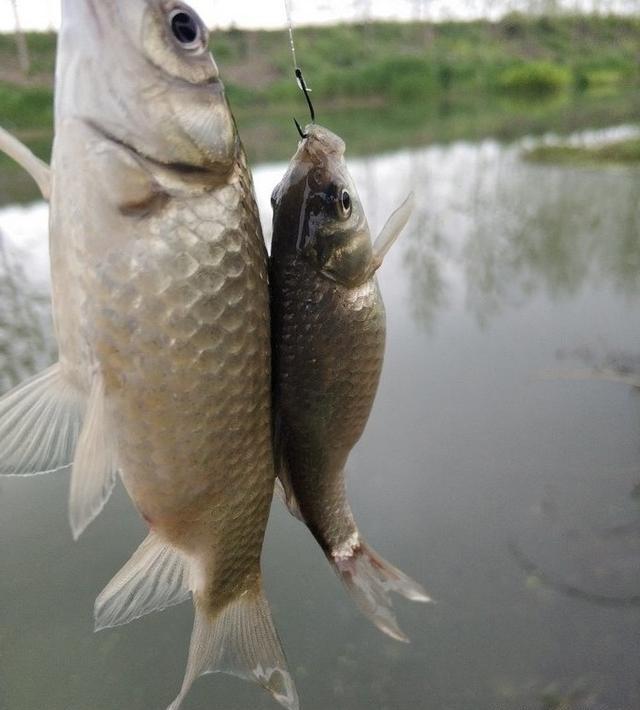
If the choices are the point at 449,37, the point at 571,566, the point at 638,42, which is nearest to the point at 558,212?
the point at 571,566

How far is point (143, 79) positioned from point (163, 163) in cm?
13

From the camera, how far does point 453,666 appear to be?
260cm

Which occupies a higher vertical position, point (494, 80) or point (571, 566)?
point (571, 566)

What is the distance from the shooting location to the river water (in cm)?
259

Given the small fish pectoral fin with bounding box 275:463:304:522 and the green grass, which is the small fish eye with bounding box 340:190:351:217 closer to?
the small fish pectoral fin with bounding box 275:463:304:522

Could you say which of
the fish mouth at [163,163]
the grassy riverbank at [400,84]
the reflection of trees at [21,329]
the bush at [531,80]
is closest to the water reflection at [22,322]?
the reflection of trees at [21,329]

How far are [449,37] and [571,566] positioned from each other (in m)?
40.4

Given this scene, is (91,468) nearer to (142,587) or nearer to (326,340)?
(142,587)

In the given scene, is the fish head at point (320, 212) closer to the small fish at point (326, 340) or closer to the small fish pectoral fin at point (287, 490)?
the small fish at point (326, 340)

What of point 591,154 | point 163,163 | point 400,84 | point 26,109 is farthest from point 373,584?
Answer: point 400,84

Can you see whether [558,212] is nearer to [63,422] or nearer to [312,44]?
[63,422]

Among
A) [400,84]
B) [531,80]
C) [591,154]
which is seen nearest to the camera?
[591,154]

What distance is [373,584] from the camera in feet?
4.45

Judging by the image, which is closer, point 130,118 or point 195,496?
point 130,118
